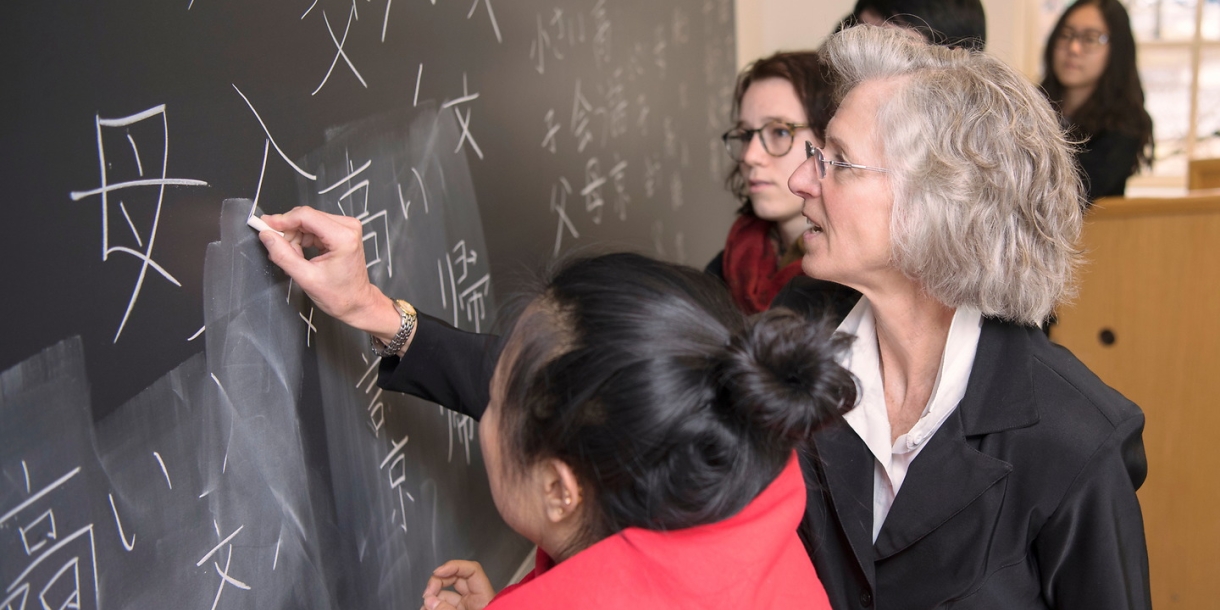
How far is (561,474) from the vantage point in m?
0.77

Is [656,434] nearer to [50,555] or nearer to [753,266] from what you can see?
[50,555]

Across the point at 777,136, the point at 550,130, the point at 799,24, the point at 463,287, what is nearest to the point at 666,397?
the point at 463,287

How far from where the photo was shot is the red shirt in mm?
729

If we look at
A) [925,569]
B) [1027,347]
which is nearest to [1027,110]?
[1027,347]

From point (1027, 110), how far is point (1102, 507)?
0.45 meters

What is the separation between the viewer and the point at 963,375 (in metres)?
1.15

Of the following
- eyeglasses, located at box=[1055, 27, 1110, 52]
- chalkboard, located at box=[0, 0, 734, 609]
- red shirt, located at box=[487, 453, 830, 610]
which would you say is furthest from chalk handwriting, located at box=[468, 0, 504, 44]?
eyeglasses, located at box=[1055, 27, 1110, 52]

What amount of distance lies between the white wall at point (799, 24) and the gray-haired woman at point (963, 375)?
1.98 meters

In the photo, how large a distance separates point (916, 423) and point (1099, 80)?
202cm

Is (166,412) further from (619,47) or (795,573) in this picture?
(619,47)

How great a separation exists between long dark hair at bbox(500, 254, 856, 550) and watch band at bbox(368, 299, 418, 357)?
12.3 inches

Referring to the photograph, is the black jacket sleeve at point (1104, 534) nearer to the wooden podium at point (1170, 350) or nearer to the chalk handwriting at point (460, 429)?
the chalk handwriting at point (460, 429)

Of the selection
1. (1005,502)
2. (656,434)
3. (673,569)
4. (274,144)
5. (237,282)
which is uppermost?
(274,144)

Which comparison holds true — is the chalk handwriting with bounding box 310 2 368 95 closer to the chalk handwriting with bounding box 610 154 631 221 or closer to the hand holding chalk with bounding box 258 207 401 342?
the hand holding chalk with bounding box 258 207 401 342
